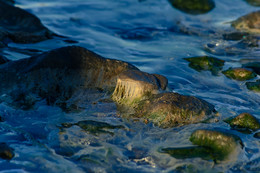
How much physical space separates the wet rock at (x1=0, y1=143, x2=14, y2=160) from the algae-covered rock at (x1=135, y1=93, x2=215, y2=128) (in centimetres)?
135

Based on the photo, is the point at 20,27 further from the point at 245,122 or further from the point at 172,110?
the point at 245,122

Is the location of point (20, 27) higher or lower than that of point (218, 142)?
higher

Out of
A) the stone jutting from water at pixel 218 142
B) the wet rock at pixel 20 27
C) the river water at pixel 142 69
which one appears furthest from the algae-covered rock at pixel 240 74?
the wet rock at pixel 20 27

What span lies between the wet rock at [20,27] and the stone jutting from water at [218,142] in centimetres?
386

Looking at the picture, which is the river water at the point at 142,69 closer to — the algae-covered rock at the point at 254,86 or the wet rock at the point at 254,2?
the algae-covered rock at the point at 254,86

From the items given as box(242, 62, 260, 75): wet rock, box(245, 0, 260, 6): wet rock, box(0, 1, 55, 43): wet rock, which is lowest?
box(242, 62, 260, 75): wet rock

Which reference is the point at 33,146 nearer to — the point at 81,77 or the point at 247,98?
the point at 81,77

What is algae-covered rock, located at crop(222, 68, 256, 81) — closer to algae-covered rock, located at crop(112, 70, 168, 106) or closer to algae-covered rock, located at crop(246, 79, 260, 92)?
algae-covered rock, located at crop(246, 79, 260, 92)

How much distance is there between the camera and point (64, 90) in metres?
4.29

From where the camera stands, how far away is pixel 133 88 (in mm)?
4102

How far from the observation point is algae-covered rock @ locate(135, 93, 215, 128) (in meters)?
3.86

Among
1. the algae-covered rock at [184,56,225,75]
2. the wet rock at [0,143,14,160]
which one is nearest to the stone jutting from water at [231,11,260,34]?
the algae-covered rock at [184,56,225,75]

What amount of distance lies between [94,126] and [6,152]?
91 cm

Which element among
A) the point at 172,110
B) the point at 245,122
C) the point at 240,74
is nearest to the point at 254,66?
the point at 240,74
